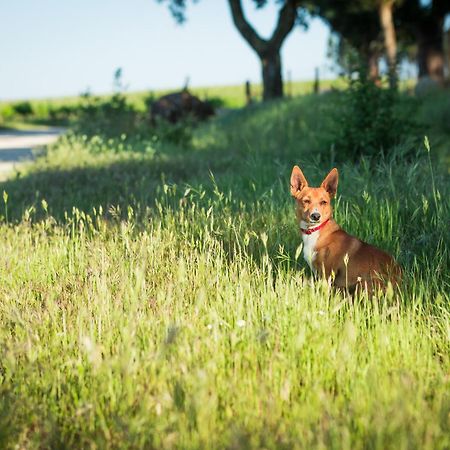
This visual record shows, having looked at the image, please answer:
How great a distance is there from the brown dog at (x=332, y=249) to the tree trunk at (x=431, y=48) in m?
27.1

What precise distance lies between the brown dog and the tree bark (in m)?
20.5

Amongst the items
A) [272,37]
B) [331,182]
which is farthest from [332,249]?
[272,37]

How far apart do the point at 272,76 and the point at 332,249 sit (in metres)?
21.1

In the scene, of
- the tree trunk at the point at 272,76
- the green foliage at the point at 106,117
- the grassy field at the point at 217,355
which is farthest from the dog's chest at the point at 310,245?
the tree trunk at the point at 272,76

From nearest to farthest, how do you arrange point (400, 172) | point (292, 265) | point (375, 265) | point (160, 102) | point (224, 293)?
point (224, 293)
point (375, 265)
point (292, 265)
point (400, 172)
point (160, 102)

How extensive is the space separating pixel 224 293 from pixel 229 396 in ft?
3.55

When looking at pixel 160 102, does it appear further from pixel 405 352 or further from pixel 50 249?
pixel 405 352

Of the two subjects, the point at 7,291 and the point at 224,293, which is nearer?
the point at 224,293

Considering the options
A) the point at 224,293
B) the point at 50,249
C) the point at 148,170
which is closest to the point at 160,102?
the point at 148,170

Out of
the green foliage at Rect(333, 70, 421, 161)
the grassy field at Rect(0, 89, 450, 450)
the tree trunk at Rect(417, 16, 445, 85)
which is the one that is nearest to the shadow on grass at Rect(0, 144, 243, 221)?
the green foliage at Rect(333, 70, 421, 161)

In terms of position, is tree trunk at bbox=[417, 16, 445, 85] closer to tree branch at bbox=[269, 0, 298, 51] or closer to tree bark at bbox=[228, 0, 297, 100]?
tree bark at bbox=[228, 0, 297, 100]

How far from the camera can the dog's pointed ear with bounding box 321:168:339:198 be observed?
4.69m

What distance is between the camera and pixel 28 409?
9.71ft

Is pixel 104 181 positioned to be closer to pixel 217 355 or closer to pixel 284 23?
pixel 217 355
